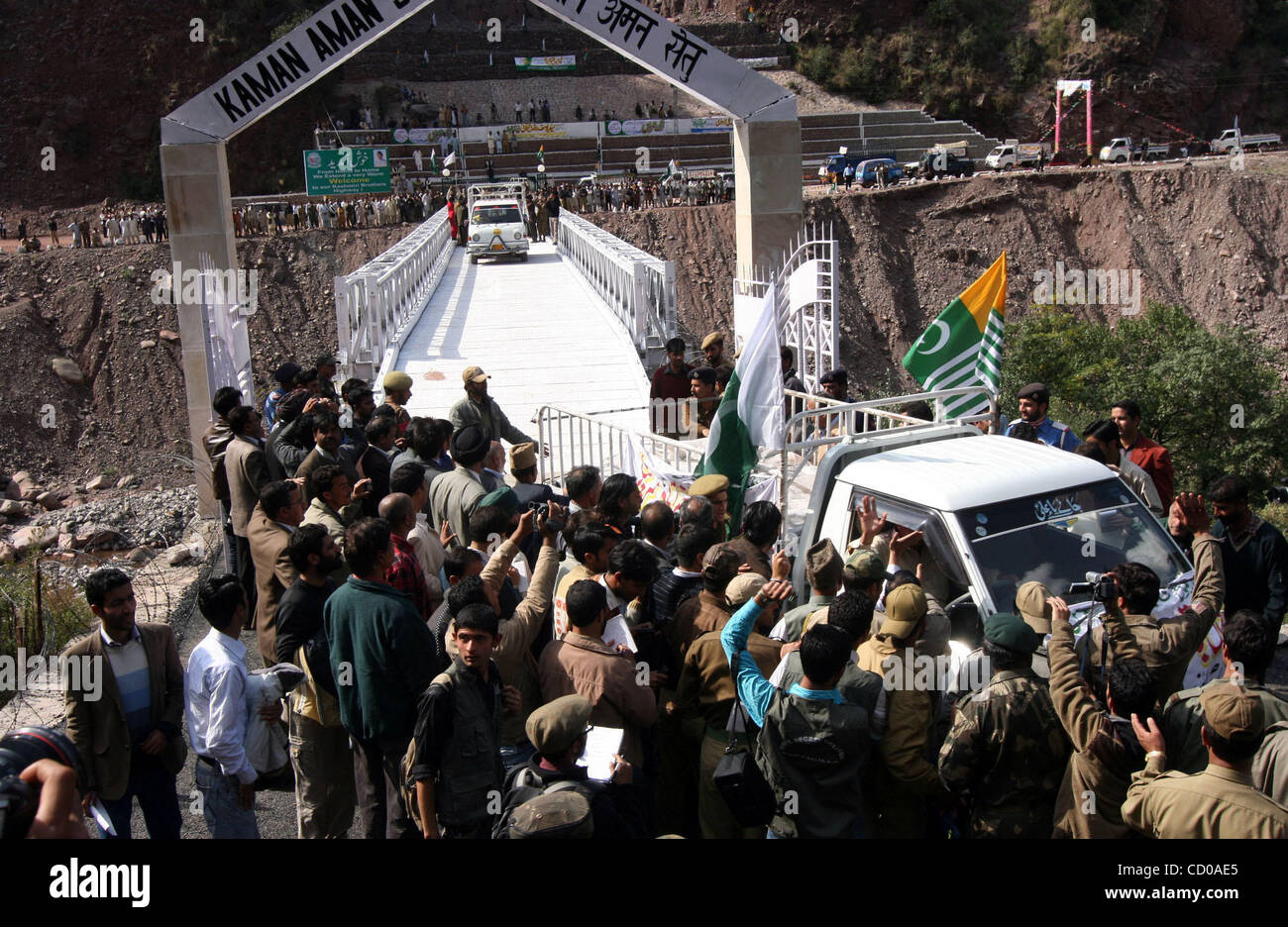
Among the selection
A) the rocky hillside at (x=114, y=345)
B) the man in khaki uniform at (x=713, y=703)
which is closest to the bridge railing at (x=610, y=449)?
the man in khaki uniform at (x=713, y=703)

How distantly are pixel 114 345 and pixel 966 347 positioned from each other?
3333cm

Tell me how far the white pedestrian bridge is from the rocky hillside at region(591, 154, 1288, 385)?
22.5 meters

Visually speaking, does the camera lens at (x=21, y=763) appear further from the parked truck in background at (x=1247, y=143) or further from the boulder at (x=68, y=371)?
the parked truck in background at (x=1247, y=143)

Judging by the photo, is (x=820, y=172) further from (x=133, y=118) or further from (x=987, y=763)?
(x=987, y=763)

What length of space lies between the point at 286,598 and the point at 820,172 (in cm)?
4687

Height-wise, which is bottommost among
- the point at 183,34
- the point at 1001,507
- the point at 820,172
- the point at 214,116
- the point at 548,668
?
the point at 548,668

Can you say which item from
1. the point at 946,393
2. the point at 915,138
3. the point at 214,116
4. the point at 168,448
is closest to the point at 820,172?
the point at 915,138

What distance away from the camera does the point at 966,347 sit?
8430 mm

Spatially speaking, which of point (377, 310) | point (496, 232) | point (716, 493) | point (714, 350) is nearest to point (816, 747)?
point (716, 493)

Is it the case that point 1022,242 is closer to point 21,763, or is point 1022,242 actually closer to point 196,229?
point 196,229

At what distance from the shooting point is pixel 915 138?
5353 centimetres

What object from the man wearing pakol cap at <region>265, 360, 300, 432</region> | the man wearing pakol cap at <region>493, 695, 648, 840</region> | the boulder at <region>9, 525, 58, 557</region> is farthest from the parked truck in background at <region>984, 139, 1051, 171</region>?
the man wearing pakol cap at <region>493, 695, 648, 840</region>

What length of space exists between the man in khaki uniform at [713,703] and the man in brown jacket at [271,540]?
2.22 metres

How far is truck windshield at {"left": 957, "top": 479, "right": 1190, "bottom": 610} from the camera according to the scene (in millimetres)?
5156
